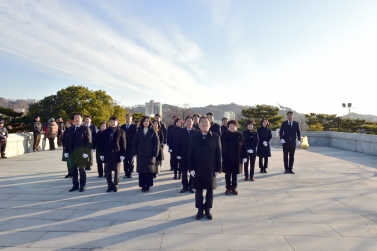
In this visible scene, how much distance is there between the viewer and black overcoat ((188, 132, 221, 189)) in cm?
465

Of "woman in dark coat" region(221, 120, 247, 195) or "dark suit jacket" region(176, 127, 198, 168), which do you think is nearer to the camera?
"woman in dark coat" region(221, 120, 247, 195)

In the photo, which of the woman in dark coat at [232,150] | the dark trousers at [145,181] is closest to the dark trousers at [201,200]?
the woman in dark coat at [232,150]

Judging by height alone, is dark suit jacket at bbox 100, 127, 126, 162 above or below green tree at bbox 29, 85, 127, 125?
below

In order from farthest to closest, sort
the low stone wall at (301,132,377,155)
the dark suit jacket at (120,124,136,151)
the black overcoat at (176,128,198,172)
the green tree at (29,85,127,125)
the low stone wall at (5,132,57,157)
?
the green tree at (29,85,127,125) → the low stone wall at (301,132,377,155) → the low stone wall at (5,132,57,157) → the dark suit jacket at (120,124,136,151) → the black overcoat at (176,128,198,172)

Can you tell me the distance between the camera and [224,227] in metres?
4.23

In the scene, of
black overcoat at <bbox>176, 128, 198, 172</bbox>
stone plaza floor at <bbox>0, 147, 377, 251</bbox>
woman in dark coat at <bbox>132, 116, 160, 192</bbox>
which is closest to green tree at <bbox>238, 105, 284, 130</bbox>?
stone plaza floor at <bbox>0, 147, 377, 251</bbox>

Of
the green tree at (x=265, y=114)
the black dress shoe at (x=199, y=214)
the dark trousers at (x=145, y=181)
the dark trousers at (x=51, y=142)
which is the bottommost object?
the black dress shoe at (x=199, y=214)

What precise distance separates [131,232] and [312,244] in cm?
263

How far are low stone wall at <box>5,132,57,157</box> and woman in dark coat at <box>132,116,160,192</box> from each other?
9.39m

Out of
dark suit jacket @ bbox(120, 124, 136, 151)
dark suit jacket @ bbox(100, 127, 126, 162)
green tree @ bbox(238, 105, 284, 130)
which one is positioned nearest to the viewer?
dark suit jacket @ bbox(100, 127, 126, 162)

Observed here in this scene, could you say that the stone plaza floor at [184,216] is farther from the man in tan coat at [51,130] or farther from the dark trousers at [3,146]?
the man in tan coat at [51,130]

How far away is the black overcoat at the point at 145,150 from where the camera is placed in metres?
6.22

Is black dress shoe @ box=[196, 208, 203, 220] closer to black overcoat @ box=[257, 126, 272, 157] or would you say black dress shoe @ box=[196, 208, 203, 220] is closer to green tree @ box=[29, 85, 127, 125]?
black overcoat @ box=[257, 126, 272, 157]

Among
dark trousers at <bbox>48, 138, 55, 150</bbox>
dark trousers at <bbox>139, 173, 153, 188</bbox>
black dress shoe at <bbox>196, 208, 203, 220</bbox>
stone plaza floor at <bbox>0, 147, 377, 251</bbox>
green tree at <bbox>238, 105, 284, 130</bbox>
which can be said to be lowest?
stone plaza floor at <bbox>0, 147, 377, 251</bbox>
